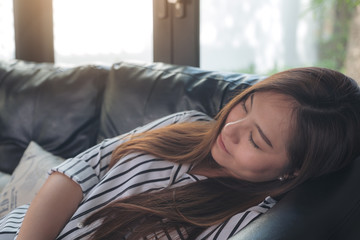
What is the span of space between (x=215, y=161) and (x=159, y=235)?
24 centimetres

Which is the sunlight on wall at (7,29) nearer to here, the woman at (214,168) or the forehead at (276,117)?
the woman at (214,168)

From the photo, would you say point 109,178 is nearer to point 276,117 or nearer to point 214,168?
point 214,168

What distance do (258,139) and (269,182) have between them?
0.42 ft

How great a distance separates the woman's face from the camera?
37.0 inches

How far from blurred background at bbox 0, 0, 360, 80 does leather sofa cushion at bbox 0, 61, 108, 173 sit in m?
0.49

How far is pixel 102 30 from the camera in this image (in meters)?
2.45

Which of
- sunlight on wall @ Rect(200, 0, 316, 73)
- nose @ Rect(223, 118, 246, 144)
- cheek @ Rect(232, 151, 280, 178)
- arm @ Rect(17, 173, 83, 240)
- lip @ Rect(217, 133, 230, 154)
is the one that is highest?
sunlight on wall @ Rect(200, 0, 316, 73)

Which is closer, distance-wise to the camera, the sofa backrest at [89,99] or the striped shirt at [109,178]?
the striped shirt at [109,178]

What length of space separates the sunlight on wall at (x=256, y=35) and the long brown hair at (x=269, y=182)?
90cm

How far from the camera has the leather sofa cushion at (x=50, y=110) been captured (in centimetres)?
178

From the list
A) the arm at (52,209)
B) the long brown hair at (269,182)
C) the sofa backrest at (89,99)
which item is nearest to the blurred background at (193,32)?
the sofa backrest at (89,99)

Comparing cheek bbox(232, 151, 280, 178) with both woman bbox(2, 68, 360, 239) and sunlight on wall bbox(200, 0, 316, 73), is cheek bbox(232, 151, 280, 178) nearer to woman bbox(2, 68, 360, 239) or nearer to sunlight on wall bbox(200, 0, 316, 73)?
woman bbox(2, 68, 360, 239)

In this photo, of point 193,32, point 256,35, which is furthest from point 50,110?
point 256,35

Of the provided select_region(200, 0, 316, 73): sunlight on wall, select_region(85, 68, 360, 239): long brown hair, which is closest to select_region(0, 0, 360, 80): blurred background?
select_region(200, 0, 316, 73): sunlight on wall
